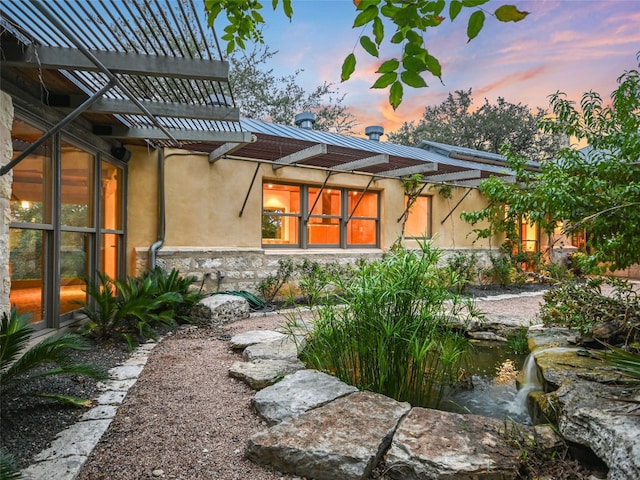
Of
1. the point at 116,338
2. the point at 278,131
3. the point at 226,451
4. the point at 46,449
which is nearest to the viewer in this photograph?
the point at 46,449

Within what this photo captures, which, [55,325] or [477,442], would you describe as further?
[55,325]

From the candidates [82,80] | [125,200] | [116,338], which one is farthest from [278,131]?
[116,338]

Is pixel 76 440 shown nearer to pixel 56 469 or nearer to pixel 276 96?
pixel 56 469

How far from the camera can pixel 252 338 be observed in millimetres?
3787

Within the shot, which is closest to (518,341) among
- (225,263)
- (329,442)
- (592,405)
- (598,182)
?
(598,182)

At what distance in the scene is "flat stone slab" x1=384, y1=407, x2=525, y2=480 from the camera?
5.49 ft

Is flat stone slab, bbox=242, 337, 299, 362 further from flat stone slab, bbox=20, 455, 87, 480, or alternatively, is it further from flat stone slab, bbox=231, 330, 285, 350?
flat stone slab, bbox=20, 455, 87, 480

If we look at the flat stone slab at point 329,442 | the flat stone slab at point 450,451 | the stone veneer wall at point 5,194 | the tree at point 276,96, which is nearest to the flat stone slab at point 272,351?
the flat stone slab at point 329,442

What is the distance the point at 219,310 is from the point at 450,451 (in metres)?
3.53

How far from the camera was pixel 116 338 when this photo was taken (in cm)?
372

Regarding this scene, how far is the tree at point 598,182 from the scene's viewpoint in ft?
8.34

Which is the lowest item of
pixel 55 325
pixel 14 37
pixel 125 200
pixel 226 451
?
pixel 226 451

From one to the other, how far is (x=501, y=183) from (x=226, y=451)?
9.58ft

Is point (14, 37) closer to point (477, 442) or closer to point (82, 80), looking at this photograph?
point (82, 80)
